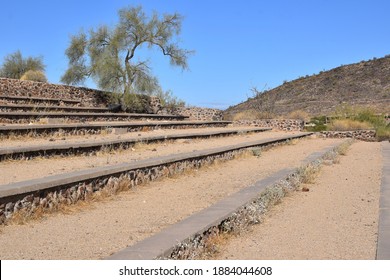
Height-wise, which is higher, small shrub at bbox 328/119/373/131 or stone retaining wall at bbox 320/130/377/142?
small shrub at bbox 328/119/373/131

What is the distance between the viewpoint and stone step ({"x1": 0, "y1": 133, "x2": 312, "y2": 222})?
18.3 feet

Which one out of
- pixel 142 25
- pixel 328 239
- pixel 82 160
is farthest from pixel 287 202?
pixel 142 25

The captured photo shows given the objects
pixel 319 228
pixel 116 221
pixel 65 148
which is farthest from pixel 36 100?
pixel 319 228

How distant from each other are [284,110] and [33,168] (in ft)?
148

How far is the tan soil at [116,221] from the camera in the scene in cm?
460

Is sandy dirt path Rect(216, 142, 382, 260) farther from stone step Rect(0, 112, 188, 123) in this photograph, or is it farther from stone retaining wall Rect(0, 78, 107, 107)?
stone retaining wall Rect(0, 78, 107, 107)

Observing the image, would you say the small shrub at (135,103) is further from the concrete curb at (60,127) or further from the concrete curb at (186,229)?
the concrete curb at (186,229)

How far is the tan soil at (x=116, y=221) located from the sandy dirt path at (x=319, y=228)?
888 mm

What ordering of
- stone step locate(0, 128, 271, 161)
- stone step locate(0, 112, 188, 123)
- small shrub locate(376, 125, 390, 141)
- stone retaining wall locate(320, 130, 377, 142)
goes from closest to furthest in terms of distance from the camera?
stone step locate(0, 128, 271, 161)
stone step locate(0, 112, 188, 123)
small shrub locate(376, 125, 390, 141)
stone retaining wall locate(320, 130, 377, 142)

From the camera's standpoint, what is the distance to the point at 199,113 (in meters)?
28.6

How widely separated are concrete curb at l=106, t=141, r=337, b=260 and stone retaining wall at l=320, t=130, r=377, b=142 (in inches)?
811

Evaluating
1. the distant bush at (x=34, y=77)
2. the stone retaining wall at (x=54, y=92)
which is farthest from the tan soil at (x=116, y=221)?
the distant bush at (x=34, y=77)

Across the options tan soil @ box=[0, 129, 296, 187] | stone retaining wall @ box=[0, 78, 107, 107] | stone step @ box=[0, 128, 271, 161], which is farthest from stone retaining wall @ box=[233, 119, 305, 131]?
tan soil @ box=[0, 129, 296, 187]
